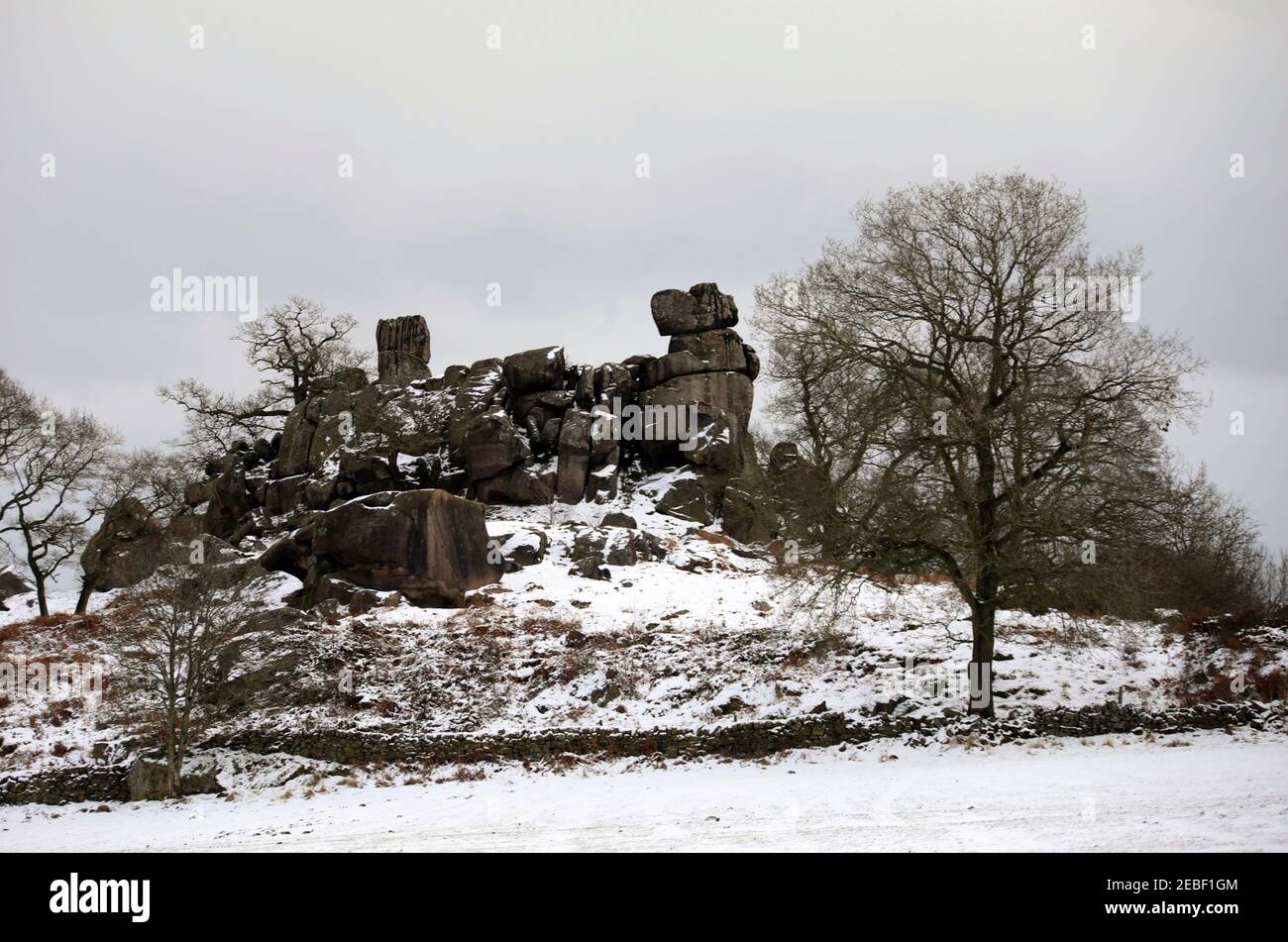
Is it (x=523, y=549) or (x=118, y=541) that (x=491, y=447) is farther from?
(x=118, y=541)

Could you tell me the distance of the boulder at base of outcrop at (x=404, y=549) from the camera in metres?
28.4

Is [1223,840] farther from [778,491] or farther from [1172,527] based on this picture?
[778,491]

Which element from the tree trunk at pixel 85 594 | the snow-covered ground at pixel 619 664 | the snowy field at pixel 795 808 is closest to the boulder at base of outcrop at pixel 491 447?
the snow-covered ground at pixel 619 664

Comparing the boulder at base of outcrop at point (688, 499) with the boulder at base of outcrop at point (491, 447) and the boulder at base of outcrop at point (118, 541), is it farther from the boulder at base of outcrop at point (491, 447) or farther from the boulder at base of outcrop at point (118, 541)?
the boulder at base of outcrop at point (118, 541)

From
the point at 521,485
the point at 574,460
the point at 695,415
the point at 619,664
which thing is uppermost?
the point at 695,415

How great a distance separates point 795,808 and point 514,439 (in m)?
30.8

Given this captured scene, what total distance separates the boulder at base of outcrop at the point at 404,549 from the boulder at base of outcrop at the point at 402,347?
23486 mm

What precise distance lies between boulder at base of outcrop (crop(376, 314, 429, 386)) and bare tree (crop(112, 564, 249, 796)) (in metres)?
31.2

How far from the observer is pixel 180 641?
20750mm

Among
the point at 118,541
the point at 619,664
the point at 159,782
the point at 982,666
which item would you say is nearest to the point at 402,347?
the point at 118,541

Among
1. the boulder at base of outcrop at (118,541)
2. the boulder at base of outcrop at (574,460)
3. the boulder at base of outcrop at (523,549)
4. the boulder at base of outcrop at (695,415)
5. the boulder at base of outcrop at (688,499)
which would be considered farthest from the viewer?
the boulder at base of outcrop at (695,415)

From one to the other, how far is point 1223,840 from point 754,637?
1573 cm

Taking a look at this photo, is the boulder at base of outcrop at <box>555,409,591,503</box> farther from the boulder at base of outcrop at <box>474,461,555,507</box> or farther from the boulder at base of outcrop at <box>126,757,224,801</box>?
the boulder at base of outcrop at <box>126,757,224,801</box>

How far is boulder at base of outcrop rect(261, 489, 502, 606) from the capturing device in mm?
28375
